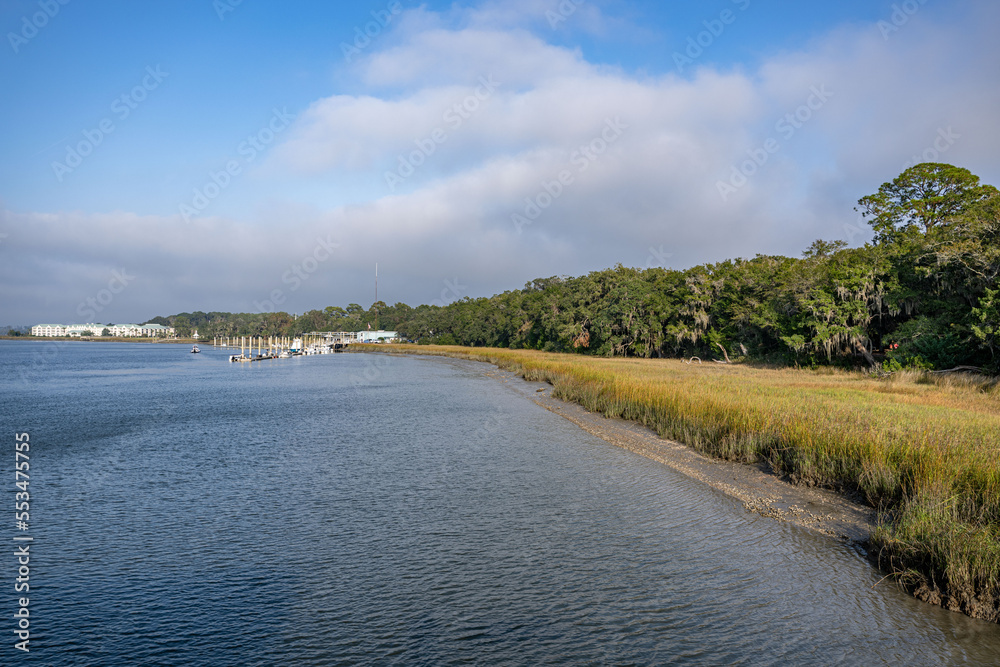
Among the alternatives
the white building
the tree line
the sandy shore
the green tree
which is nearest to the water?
the sandy shore

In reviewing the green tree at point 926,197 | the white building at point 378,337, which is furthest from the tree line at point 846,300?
the white building at point 378,337

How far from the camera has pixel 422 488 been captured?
13.1 m

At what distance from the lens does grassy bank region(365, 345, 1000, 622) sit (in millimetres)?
7148

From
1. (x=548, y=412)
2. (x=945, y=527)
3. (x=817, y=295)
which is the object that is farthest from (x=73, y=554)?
(x=817, y=295)

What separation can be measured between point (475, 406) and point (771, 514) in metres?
20.0

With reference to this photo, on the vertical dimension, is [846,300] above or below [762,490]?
above

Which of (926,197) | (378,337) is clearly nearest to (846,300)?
(926,197)

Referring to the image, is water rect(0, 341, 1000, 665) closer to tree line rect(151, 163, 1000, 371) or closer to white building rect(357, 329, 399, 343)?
tree line rect(151, 163, 1000, 371)

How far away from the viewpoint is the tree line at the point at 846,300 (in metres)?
24.3

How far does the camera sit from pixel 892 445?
35.8 ft

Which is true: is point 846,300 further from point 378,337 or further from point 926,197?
point 378,337

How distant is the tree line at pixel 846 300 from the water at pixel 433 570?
63.6 ft

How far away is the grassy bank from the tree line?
395 cm

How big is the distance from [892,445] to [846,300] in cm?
2518
